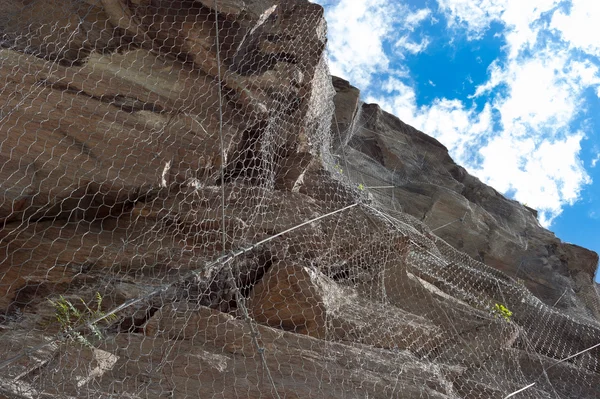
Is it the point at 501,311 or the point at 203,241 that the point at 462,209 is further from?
the point at 203,241

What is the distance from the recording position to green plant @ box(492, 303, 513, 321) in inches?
206

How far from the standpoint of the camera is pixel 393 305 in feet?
14.9

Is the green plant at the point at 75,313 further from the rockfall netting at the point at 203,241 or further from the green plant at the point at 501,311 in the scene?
the green plant at the point at 501,311

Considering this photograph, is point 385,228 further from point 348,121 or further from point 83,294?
point 348,121

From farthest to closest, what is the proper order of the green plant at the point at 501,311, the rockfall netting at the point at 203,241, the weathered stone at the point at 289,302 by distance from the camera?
the green plant at the point at 501,311
the weathered stone at the point at 289,302
the rockfall netting at the point at 203,241

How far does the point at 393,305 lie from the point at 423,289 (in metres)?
0.42

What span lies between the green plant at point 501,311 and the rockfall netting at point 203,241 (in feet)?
0.07

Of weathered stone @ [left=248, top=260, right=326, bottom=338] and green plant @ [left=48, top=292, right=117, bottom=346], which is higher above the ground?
weathered stone @ [left=248, top=260, right=326, bottom=338]

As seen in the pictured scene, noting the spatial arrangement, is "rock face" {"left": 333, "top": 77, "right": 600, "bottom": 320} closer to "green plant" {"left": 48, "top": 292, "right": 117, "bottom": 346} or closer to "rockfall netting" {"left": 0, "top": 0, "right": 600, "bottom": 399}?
"rockfall netting" {"left": 0, "top": 0, "right": 600, "bottom": 399}

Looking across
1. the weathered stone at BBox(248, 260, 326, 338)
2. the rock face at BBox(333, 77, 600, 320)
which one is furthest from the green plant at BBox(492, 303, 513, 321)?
the rock face at BBox(333, 77, 600, 320)

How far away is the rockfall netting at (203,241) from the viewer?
→ 292 centimetres

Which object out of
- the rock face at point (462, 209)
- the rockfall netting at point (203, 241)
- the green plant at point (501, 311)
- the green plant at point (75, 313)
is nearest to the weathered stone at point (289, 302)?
the rockfall netting at point (203, 241)

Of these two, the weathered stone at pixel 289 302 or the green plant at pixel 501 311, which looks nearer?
the weathered stone at pixel 289 302

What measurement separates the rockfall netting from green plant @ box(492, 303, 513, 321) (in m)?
0.02
